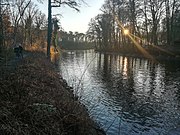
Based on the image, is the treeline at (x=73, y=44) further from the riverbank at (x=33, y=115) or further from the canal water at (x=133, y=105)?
the riverbank at (x=33, y=115)

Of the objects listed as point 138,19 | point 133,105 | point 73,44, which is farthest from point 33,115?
point 73,44

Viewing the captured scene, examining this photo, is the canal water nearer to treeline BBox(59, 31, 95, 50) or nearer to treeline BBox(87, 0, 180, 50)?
treeline BBox(87, 0, 180, 50)

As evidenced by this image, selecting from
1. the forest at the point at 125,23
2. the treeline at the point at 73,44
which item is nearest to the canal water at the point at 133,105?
the forest at the point at 125,23

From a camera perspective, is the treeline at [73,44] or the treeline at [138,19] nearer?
the treeline at [138,19]

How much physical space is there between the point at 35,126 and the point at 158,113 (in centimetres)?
627

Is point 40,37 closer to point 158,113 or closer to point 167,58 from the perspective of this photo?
point 167,58

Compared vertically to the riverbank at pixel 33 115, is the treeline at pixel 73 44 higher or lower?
higher

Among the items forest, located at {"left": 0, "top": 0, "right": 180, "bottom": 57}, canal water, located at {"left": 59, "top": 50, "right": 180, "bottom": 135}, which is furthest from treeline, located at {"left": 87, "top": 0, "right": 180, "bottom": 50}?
canal water, located at {"left": 59, "top": 50, "right": 180, "bottom": 135}

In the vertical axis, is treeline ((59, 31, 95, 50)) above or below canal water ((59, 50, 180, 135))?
above

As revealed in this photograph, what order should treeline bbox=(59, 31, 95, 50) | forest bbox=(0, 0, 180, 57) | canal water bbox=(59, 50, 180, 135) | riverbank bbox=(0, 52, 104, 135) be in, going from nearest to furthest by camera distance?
riverbank bbox=(0, 52, 104, 135)
canal water bbox=(59, 50, 180, 135)
forest bbox=(0, 0, 180, 57)
treeline bbox=(59, 31, 95, 50)

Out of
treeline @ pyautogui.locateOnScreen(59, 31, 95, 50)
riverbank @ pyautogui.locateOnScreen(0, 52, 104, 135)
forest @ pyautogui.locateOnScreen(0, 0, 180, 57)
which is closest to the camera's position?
riverbank @ pyautogui.locateOnScreen(0, 52, 104, 135)

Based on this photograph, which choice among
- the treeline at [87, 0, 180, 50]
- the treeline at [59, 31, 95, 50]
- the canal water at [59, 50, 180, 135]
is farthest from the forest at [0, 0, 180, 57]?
the treeline at [59, 31, 95, 50]

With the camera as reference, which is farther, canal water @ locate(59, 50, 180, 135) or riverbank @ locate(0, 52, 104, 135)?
canal water @ locate(59, 50, 180, 135)

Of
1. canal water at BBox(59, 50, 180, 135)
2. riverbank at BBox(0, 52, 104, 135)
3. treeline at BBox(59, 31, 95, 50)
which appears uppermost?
treeline at BBox(59, 31, 95, 50)
